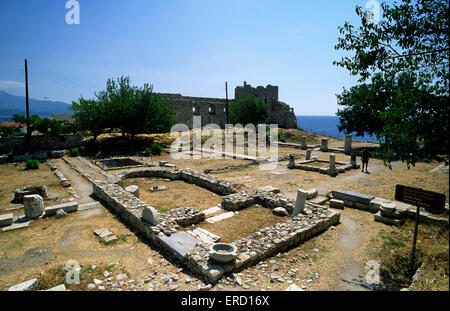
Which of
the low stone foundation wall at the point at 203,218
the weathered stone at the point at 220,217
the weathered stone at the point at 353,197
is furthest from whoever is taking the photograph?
the weathered stone at the point at 353,197

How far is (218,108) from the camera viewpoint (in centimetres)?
4584

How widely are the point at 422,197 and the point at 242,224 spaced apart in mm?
5013

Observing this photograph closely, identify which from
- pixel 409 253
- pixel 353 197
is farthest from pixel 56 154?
pixel 409 253

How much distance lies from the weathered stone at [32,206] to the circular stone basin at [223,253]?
7451mm

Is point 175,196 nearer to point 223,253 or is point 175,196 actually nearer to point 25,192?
point 223,253

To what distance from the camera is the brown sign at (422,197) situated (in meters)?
4.51

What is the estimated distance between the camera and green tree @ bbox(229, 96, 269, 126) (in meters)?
33.9

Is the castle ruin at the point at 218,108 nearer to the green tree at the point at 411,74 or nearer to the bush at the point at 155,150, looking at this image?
the bush at the point at 155,150

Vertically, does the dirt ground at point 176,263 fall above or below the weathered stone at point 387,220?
below

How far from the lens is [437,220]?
780cm

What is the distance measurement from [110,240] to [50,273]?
1.72 m

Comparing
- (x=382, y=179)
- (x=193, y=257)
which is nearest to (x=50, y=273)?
(x=193, y=257)

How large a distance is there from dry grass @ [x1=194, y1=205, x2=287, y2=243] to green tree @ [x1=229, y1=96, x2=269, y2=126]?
1014 inches

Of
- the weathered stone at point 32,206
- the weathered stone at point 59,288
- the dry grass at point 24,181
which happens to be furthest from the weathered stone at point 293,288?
the dry grass at point 24,181
